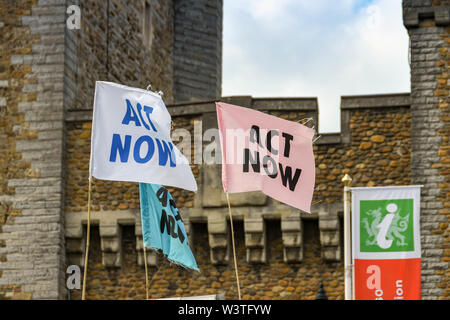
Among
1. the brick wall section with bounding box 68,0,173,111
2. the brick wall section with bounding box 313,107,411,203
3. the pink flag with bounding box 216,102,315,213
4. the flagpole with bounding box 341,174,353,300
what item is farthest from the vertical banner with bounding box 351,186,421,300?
the brick wall section with bounding box 68,0,173,111

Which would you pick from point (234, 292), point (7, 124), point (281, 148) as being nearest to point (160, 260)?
point (234, 292)

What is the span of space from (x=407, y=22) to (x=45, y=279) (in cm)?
691

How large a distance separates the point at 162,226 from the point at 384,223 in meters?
3.97

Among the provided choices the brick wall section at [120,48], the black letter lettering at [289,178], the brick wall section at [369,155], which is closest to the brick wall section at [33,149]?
the brick wall section at [120,48]

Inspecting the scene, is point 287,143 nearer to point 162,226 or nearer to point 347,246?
point 162,226

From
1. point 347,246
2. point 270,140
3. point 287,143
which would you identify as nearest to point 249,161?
point 270,140

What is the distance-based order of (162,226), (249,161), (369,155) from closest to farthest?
(162,226) < (249,161) < (369,155)

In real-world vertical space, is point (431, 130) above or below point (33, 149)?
above

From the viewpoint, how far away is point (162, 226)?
15852mm

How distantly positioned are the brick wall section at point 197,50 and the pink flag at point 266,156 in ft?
35.2

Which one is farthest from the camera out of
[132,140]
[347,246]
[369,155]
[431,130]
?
[369,155]

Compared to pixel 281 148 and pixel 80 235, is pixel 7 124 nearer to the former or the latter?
pixel 80 235

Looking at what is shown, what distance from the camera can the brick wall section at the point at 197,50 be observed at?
27.2 m

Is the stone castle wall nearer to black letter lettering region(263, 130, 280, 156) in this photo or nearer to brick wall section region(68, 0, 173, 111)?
brick wall section region(68, 0, 173, 111)
